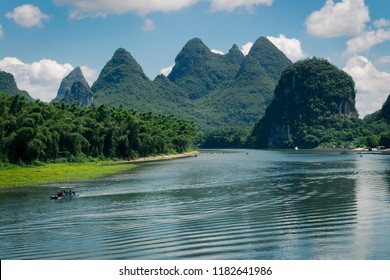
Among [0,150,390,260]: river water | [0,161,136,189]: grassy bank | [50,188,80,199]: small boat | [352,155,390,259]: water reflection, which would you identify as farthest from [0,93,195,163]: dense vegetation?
[352,155,390,259]: water reflection

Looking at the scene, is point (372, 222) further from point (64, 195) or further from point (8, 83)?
point (8, 83)

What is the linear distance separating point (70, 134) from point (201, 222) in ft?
171

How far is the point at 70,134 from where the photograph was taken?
7206cm

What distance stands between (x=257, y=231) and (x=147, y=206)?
1041 cm

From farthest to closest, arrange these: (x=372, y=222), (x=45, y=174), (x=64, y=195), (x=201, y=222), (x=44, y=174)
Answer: (x=45, y=174) < (x=44, y=174) < (x=64, y=195) < (x=201, y=222) < (x=372, y=222)

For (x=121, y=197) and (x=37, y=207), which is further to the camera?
(x=121, y=197)

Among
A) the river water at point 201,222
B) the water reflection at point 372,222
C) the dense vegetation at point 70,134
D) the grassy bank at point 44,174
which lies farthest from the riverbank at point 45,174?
the water reflection at point 372,222

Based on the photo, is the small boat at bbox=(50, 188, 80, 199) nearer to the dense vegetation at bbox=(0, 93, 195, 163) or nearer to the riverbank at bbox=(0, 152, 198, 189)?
the riverbank at bbox=(0, 152, 198, 189)

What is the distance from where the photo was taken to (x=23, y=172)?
5175 cm

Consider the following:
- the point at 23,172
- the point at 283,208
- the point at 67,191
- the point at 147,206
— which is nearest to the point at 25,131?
the point at 23,172

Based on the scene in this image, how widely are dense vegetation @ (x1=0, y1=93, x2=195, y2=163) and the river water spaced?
1929cm

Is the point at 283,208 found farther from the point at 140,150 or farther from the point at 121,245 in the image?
the point at 140,150

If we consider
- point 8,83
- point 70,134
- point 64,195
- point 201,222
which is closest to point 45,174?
point 64,195

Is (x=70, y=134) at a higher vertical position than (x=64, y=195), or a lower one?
higher
